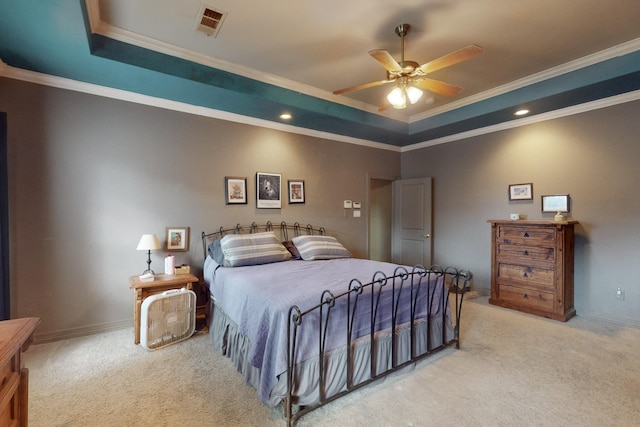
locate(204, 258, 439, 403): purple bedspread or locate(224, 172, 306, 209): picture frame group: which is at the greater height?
locate(224, 172, 306, 209): picture frame group

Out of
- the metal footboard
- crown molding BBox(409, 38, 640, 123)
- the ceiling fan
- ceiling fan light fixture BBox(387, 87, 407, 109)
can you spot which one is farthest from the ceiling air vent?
crown molding BBox(409, 38, 640, 123)

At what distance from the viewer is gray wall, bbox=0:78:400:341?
2779mm

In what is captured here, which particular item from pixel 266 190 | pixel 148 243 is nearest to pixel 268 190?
pixel 266 190

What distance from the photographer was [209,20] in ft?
8.14

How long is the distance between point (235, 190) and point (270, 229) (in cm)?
74

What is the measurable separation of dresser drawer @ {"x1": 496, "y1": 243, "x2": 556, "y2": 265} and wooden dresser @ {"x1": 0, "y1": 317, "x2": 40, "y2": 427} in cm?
455

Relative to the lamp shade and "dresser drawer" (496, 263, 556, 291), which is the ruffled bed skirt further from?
"dresser drawer" (496, 263, 556, 291)

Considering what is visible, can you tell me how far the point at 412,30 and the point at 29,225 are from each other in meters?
4.01

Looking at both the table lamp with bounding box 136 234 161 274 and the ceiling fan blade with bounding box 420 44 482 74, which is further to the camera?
the table lamp with bounding box 136 234 161 274

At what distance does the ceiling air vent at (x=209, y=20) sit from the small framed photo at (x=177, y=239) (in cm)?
211

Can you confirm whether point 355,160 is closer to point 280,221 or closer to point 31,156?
point 280,221

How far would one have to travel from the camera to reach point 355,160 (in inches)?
201

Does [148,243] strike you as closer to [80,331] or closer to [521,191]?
[80,331]

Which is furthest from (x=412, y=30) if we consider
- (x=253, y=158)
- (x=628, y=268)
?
(x=628, y=268)
